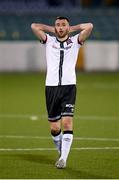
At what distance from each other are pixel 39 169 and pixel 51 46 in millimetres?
→ 1960

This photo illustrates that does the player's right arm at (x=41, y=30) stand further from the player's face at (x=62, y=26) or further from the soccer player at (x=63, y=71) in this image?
the player's face at (x=62, y=26)

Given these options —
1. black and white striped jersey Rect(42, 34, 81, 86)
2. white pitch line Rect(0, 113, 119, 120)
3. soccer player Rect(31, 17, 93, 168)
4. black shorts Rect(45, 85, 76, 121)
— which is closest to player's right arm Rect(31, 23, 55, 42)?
soccer player Rect(31, 17, 93, 168)

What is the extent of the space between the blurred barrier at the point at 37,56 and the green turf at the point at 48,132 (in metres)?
5.27

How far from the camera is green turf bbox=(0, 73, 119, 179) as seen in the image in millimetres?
10742

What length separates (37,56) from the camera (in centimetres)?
3316

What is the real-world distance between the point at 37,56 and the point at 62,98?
2193cm

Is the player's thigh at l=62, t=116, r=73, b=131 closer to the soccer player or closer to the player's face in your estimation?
the soccer player

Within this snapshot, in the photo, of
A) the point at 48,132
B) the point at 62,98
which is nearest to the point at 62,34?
the point at 62,98

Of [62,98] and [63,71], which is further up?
[63,71]

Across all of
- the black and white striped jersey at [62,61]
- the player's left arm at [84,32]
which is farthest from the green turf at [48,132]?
the player's left arm at [84,32]

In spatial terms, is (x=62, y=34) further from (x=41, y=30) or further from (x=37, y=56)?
(x=37, y=56)

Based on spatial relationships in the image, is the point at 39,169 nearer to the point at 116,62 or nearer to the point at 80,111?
the point at 80,111

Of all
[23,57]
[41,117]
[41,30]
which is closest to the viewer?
[41,30]

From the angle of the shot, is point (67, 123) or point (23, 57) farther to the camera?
point (23, 57)
